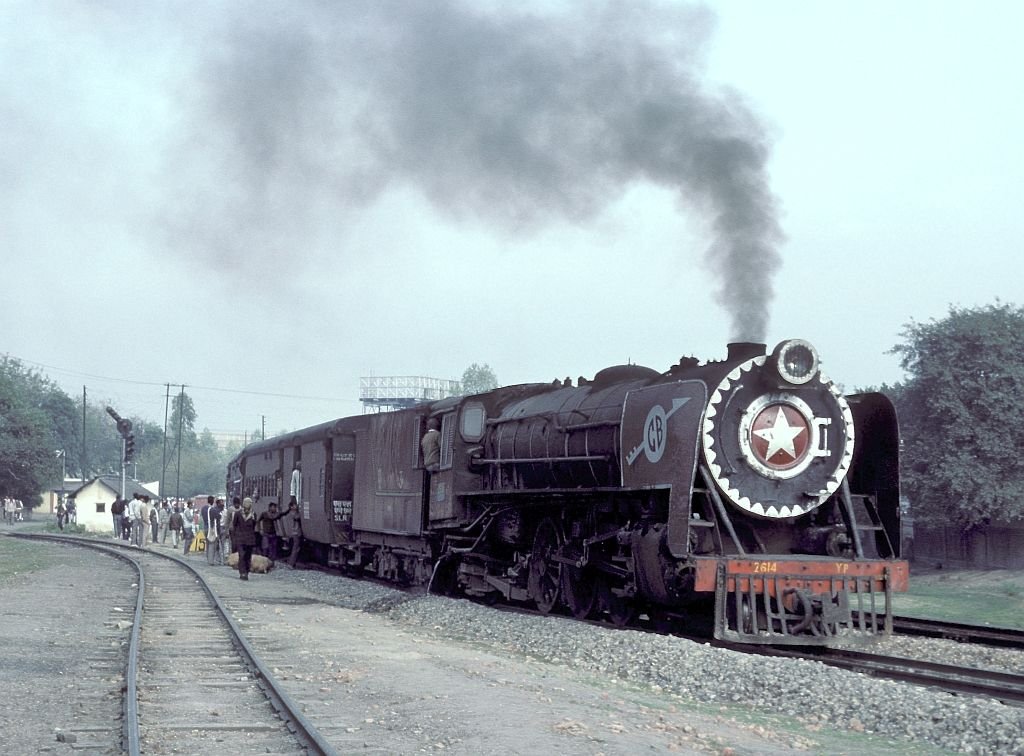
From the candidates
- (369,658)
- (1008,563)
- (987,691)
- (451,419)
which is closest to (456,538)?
(451,419)

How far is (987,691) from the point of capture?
348 inches

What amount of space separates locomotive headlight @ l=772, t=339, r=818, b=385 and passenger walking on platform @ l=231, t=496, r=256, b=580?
42.0ft

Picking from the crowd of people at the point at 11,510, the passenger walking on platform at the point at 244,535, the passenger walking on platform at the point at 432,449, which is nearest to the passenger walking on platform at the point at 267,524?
the passenger walking on platform at the point at 244,535

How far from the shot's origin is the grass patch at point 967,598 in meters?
18.6

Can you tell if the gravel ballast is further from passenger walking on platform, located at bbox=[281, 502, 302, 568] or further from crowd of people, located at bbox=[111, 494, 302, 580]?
passenger walking on platform, located at bbox=[281, 502, 302, 568]

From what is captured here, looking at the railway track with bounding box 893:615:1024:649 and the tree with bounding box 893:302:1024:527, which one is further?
the tree with bounding box 893:302:1024:527

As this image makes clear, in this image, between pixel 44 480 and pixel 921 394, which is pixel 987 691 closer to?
pixel 921 394

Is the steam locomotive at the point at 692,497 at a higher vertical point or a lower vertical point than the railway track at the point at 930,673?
higher

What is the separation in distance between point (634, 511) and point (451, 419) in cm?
470

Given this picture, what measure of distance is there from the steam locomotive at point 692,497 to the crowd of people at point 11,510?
205ft

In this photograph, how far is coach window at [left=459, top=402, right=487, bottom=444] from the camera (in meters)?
16.2

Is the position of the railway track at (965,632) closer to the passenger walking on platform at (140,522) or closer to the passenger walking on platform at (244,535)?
the passenger walking on platform at (244,535)

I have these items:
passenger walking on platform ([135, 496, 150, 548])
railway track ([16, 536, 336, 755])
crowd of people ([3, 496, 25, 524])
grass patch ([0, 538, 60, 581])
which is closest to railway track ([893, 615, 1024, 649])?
railway track ([16, 536, 336, 755])

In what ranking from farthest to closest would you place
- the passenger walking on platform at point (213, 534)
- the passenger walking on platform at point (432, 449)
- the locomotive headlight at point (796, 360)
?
the passenger walking on platform at point (213, 534)
the passenger walking on platform at point (432, 449)
the locomotive headlight at point (796, 360)
